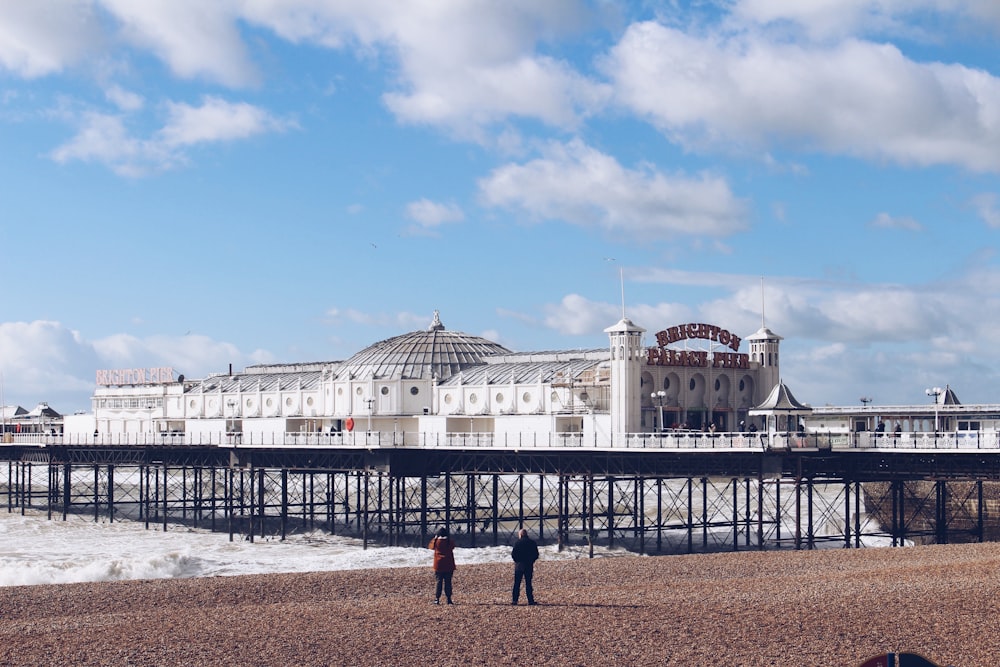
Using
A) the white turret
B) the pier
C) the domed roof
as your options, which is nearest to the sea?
the pier

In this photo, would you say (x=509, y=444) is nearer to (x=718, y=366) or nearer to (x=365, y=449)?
(x=365, y=449)

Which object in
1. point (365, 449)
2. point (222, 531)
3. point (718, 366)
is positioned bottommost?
point (222, 531)

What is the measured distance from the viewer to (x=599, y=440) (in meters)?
55.4

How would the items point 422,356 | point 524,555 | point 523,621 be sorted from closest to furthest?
point 523,621, point 524,555, point 422,356

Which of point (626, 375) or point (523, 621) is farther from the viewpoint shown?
point (626, 375)

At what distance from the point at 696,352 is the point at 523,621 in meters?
39.0

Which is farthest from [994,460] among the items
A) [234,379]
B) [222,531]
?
[234,379]

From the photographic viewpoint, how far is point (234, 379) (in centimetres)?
9994

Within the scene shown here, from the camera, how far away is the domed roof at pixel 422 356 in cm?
8044

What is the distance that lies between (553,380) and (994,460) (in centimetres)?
2716

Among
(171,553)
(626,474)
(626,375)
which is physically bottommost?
(171,553)

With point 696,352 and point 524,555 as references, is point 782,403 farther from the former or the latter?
point 524,555

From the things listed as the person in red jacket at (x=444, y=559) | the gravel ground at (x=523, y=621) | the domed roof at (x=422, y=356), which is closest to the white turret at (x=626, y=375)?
the domed roof at (x=422, y=356)

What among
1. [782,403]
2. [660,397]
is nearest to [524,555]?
[782,403]
